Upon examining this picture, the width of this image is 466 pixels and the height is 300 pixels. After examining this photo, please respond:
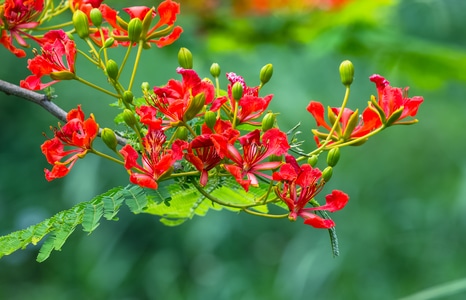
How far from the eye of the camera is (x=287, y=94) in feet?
10.5

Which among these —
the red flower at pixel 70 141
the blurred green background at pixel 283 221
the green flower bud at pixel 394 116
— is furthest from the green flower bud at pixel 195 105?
the blurred green background at pixel 283 221

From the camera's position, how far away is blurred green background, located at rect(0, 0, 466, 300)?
274cm

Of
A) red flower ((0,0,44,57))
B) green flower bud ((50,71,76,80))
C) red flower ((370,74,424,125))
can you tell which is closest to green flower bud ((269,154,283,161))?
red flower ((370,74,424,125))

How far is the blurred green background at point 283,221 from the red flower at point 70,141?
1741 millimetres

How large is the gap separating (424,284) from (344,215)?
0.60 m

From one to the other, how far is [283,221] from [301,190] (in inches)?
133

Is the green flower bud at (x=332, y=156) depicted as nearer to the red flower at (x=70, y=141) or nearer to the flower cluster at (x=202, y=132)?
the flower cluster at (x=202, y=132)

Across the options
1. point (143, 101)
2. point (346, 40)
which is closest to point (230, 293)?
point (346, 40)

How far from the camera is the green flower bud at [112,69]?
84 cm

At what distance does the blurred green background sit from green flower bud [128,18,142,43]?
1.69 metres

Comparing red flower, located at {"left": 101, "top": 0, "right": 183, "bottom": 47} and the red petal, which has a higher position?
red flower, located at {"left": 101, "top": 0, "right": 183, "bottom": 47}

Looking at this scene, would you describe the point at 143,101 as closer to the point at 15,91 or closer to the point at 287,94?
the point at 15,91

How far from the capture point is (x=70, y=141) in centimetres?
87

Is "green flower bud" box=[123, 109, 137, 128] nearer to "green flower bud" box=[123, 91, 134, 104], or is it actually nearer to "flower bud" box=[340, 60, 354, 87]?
"green flower bud" box=[123, 91, 134, 104]
